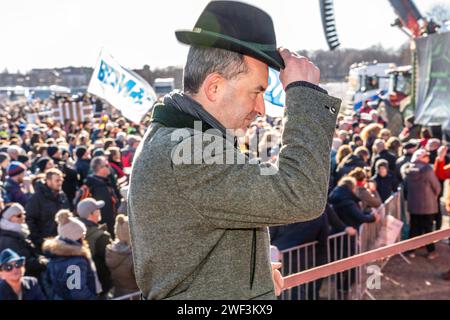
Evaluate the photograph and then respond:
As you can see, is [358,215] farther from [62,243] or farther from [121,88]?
[121,88]

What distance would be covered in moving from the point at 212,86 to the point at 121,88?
896 cm

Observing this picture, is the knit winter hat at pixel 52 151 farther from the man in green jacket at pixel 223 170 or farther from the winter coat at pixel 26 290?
the man in green jacket at pixel 223 170

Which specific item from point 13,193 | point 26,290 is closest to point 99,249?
point 26,290

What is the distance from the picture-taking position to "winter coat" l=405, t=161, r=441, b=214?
7453mm

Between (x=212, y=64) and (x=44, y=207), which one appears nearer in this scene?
(x=212, y=64)

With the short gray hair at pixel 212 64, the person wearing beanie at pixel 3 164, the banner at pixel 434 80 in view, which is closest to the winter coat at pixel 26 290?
the short gray hair at pixel 212 64

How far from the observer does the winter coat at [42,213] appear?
18.9 ft

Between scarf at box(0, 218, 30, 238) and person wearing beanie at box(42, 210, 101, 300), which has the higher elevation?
scarf at box(0, 218, 30, 238)

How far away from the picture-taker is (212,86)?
55.5 inches

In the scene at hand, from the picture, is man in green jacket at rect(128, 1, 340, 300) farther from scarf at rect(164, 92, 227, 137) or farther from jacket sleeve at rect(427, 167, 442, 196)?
jacket sleeve at rect(427, 167, 442, 196)

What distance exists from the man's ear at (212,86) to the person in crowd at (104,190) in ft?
17.7

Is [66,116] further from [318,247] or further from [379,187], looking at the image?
[318,247]

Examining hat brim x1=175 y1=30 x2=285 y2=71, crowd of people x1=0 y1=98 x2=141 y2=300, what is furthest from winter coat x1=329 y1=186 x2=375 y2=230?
hat brim x1=175 y1=30 x2=285 y2=71

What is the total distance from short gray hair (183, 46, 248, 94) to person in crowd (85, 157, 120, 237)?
5386 millimetres
